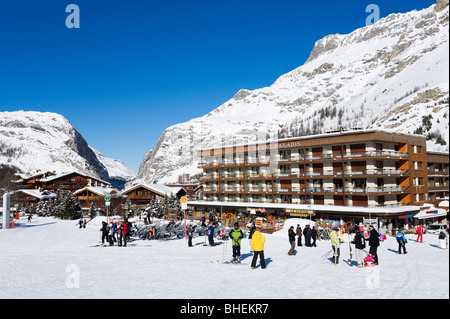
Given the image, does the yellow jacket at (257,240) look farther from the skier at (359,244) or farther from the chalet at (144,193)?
the chalet at (144,193)

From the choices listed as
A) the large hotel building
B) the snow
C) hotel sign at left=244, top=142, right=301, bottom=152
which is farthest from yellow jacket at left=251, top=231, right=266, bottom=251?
hotel sign at left=244, top=142, right=301, bottom=152

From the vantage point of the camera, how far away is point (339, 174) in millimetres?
45312

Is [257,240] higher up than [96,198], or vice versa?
[96,198]

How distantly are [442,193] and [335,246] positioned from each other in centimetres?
4892

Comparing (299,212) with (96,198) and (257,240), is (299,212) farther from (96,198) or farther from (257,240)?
(96,198)

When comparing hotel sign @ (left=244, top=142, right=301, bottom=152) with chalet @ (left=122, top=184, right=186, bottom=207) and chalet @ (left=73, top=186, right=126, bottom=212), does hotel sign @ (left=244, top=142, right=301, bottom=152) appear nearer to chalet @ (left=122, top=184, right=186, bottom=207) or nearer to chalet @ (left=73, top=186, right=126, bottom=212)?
chalet @ (left=122, top=184, right=186, bottom=207)

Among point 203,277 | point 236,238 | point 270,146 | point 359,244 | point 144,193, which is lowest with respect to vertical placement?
point 203,277

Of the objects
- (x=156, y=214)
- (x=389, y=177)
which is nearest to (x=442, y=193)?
(x=389, y=177)

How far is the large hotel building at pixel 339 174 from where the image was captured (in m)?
42.9

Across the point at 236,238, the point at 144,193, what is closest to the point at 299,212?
the point at 144,193

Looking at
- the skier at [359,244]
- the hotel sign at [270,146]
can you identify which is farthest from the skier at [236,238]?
the hotel sign at [270,146]

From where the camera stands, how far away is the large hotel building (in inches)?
1690
